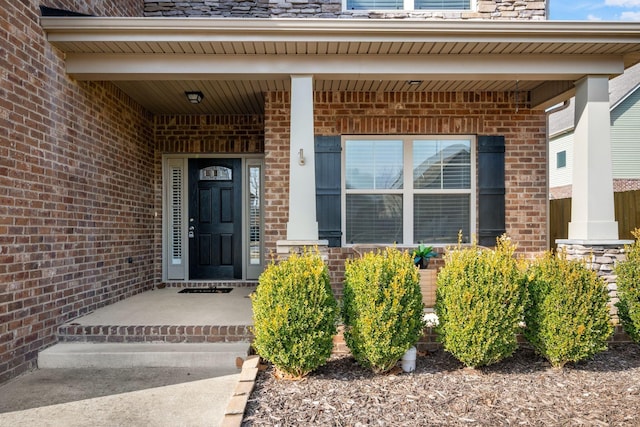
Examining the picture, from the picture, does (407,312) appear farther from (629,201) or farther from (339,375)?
(629,201)

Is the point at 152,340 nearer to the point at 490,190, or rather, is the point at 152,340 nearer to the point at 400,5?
the point at 490,190

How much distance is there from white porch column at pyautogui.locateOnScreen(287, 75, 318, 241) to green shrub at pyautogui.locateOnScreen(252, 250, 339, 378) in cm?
100

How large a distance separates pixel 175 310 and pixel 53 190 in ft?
5.73

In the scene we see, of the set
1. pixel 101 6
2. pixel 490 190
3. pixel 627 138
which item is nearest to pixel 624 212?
pixel 490 190

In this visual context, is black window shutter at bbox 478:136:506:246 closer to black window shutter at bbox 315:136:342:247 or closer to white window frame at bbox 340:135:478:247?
white window frame at bbox 340:135:478:247

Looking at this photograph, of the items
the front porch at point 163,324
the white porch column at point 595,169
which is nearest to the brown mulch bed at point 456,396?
the front porch at point 163,324

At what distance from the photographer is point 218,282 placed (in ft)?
21.7

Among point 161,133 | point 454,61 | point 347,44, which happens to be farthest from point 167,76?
point 454,61

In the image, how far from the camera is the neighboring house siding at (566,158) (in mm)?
13595

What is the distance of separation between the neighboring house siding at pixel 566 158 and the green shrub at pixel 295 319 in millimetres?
12912

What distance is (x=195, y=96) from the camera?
17.7 ft

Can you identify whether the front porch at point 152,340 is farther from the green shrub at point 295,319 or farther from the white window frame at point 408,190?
the white window frame at point 408,190

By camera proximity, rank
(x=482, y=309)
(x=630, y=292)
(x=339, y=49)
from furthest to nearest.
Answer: (x=339, y=49), (x=630, y=292), (x=482, y=309)

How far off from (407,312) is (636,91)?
44.4ft
